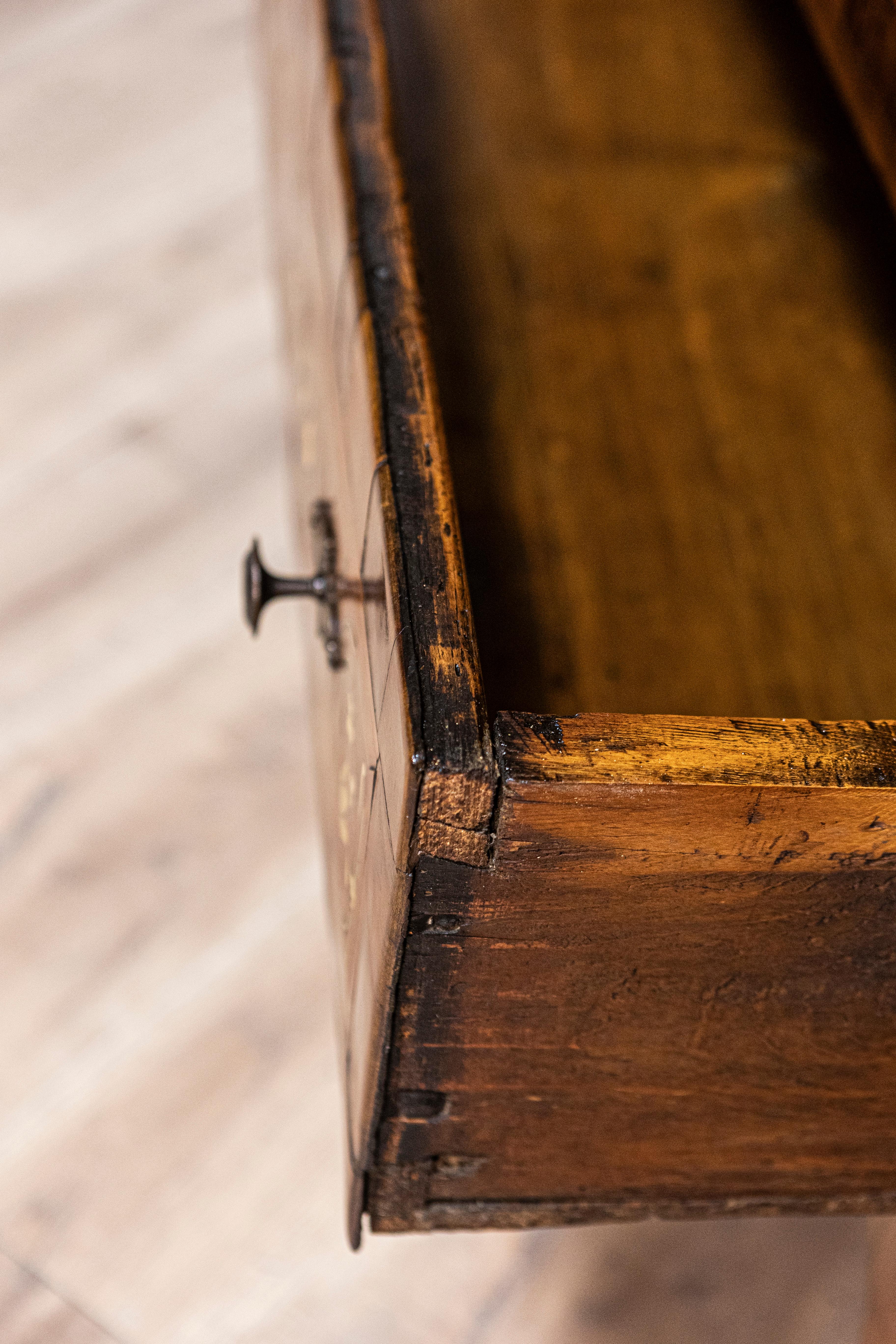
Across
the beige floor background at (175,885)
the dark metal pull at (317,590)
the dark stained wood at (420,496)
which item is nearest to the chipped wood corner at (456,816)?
the dark stained wood at (420,496)

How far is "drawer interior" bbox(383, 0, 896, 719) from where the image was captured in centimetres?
85

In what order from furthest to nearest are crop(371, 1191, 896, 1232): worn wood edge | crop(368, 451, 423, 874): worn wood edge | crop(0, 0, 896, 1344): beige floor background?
1. crop(0, 0, 896, 1344): beige floor background
2. crop(371, 1191, 896, 1232): worn wood edge
3. crop(368, 451, 423, 874): worn wood edge

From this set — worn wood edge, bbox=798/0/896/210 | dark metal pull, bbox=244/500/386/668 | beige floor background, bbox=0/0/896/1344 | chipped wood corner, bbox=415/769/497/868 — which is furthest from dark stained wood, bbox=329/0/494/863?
beige floor background, bbox=0/0/896/1344

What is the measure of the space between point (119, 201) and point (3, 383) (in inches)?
13.8

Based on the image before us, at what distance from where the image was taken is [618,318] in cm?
104

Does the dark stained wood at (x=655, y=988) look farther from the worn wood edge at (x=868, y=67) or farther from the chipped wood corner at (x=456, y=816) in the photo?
the worn wood edge at (x=868, y=67)

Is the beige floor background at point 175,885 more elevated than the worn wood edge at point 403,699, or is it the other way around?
the worn wood edge at point 403,699

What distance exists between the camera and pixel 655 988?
57 cm

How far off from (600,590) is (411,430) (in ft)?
1.11

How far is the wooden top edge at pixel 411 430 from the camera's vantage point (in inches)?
18.5

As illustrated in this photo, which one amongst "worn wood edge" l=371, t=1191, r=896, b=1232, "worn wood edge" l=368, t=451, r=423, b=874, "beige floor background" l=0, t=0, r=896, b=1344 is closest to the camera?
"worn wood edge" l=368, t=451, r=423, b=874

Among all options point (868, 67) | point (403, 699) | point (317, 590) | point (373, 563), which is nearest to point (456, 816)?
point (403, 699)

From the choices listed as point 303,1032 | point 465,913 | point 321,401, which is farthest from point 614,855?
point 303,1032

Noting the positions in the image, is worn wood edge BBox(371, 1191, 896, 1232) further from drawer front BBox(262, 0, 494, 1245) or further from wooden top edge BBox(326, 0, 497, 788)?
wooden top edge BBox(326, 0, 497, 788)
